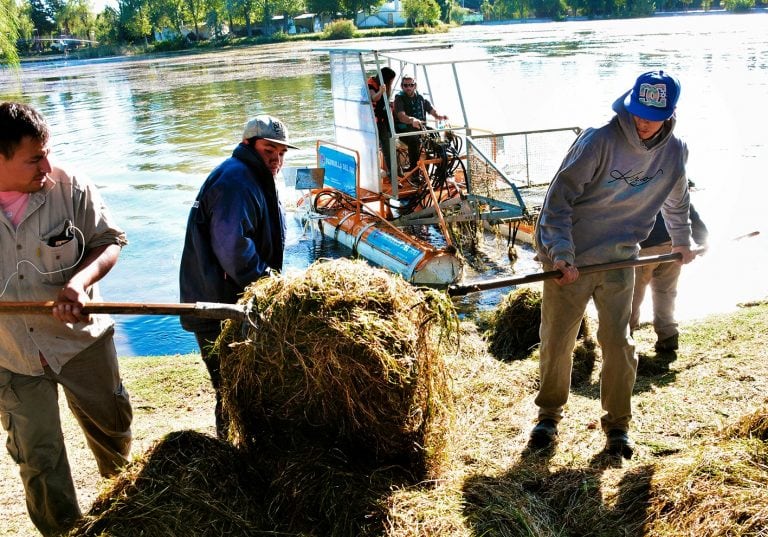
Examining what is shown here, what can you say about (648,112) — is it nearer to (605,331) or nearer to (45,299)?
(605,331)

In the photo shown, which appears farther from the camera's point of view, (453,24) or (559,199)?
(453,24)

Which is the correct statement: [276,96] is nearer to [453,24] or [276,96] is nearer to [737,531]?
[737,531]

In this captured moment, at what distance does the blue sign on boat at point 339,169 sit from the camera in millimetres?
11783

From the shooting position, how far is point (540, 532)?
3.31 meters

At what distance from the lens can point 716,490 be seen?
11.2 feet

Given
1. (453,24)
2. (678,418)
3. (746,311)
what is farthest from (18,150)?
(453,24)

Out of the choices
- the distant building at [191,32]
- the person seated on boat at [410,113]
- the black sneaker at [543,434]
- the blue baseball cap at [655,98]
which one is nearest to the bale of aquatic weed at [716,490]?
the black sneaker at [543,434]

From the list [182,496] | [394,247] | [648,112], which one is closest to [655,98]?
[648,112]

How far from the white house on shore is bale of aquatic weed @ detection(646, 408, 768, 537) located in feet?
337

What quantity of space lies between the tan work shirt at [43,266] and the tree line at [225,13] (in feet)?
315

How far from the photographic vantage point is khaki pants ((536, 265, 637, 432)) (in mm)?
4230

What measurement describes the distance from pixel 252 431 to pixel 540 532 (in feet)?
4.69

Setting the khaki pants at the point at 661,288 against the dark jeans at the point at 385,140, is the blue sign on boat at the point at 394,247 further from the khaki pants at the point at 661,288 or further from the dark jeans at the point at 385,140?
the khaki pants at the point at 661,288

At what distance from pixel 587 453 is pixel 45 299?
10.1 feet
